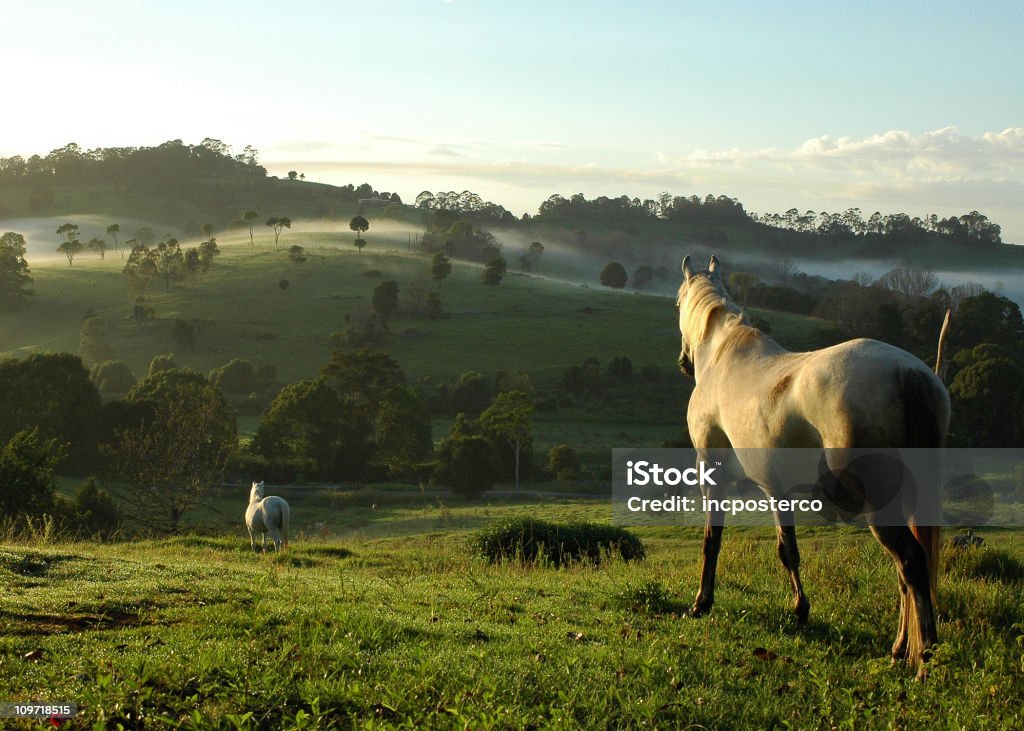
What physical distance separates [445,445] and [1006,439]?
30.8m

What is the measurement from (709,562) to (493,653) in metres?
2.52

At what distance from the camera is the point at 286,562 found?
13.9 m

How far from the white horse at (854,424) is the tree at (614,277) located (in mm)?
133658

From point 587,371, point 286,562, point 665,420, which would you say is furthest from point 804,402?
point 587,371

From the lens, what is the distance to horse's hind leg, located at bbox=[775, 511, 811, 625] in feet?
25.1

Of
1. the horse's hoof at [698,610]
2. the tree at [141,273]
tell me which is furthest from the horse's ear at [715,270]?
the tree at [141,273]

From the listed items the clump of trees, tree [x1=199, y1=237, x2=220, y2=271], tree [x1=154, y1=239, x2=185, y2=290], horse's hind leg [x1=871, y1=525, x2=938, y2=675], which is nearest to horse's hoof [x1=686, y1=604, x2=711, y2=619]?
horse's hind leg [x1=871, y1=525, x2=938, y2=675]

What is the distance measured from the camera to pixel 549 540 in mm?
20234

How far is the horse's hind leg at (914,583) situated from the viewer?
21.1ft

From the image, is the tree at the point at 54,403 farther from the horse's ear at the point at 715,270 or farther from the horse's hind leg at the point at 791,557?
the horse's hind leg at the point at 791,557

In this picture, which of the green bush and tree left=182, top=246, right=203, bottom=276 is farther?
tree left=182, top=246, right=203, bottom=276

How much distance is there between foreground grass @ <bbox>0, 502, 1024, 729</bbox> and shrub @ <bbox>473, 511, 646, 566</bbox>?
8.21 meters

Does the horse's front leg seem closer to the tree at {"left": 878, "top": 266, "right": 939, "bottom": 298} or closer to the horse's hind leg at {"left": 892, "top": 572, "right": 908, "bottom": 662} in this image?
the horse's hind leg at {"left": 892, "top": 572, "right": 908, "bottom": 662}

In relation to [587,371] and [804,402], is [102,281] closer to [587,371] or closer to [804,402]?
[587,371]
